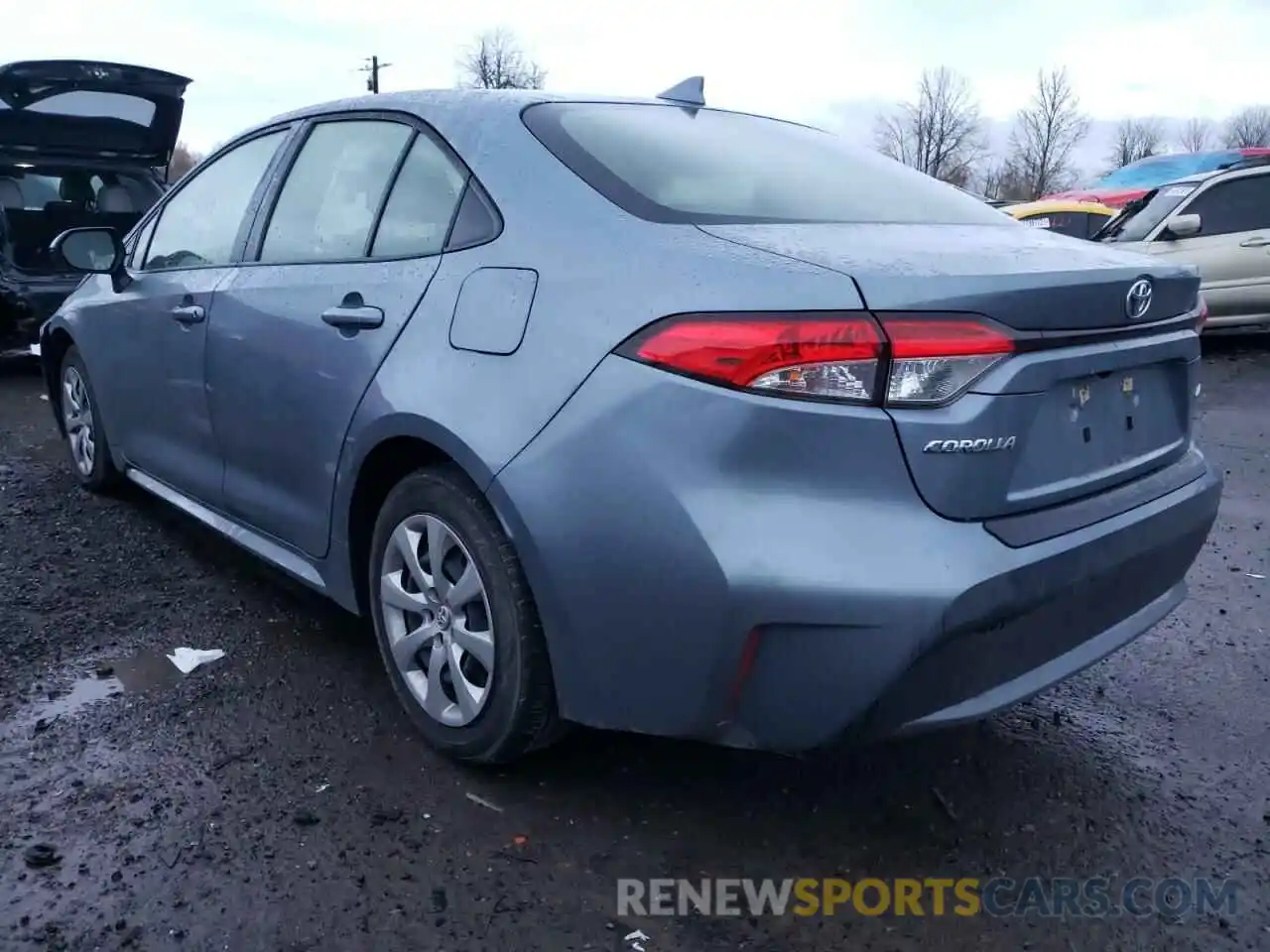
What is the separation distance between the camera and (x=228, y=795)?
2604 millimetres

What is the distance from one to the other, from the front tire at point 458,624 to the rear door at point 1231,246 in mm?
8973

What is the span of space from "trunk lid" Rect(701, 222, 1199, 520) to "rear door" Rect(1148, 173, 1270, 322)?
8.24 m

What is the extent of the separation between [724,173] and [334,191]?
46.4 inches

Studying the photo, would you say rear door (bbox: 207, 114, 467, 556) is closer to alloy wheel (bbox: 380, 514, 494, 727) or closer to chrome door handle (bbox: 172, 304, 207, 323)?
chrome door handle (bbox: 172, 304, 207, 323)

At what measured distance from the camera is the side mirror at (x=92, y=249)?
4.36 m

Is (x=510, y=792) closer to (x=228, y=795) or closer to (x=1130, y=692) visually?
(x=228, y=795)

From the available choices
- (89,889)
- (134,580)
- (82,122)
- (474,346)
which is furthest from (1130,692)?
(82,122)

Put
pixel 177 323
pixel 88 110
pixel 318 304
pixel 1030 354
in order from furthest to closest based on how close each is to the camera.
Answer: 1. pixel 88 110
2. pixel 177 323
3. pixel 318 304
4. pixel 1030 354

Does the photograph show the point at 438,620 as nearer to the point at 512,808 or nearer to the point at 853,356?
the point at 512,808

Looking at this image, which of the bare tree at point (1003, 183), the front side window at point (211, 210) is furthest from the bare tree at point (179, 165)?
the bare tree at point (1003, 183)

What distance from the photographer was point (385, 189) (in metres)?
2.97

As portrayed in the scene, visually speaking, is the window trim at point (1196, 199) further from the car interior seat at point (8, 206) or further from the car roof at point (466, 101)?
the car interior seat at point (8, 206)

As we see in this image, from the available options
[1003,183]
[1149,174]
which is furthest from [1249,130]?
[1149,174]

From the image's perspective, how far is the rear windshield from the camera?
250 cm
